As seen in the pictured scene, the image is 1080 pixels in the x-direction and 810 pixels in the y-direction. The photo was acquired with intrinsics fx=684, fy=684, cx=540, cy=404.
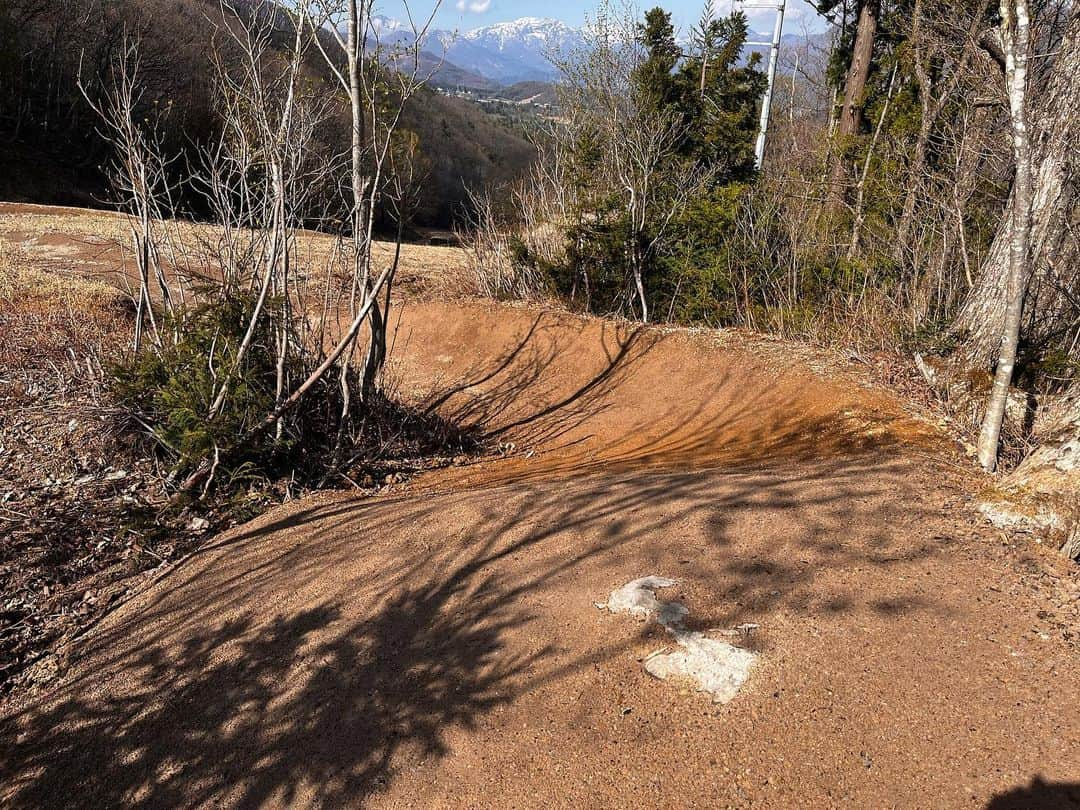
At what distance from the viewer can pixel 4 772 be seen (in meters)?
2.81

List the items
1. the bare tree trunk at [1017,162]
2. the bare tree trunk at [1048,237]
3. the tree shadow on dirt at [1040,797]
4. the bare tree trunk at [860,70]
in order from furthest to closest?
the bare tree trunk at [860,70] → the bare tree trunk at [1048,237] → the bare tree trunk at [1017,162] → the tree shadow on dirt at [1040,797]

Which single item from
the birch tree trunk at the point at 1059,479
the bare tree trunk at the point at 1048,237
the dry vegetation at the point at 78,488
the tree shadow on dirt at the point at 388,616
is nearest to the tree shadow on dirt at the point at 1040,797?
the tree shadow on dirt at the point at 388,616

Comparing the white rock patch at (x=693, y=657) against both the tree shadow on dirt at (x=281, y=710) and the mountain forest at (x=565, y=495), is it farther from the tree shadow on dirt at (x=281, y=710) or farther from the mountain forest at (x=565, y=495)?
the tree shadow on dirt at (x=281, y=710)

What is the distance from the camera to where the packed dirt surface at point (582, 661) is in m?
2.36

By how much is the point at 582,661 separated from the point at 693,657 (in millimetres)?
452

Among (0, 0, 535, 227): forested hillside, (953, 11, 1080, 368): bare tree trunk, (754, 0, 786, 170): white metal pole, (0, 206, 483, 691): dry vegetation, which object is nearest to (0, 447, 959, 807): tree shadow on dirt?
(0, 206, 483, 691): dry vegetation

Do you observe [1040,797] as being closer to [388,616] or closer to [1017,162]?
[388,616]

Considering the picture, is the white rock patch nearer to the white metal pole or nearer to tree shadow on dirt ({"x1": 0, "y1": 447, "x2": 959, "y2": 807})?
tree shadow on dirt ({"x1": 0, "y1": 447, "x2": 959, "y2": 807})

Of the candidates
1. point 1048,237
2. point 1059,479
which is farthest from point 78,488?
point 1048,237

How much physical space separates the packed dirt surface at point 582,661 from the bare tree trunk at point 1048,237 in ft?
7.07

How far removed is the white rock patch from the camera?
2.66m

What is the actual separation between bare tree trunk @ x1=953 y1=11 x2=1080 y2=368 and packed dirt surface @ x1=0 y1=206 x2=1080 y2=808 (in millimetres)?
2156

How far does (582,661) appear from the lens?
282 centimetres

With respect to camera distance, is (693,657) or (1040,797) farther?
(693,657)
